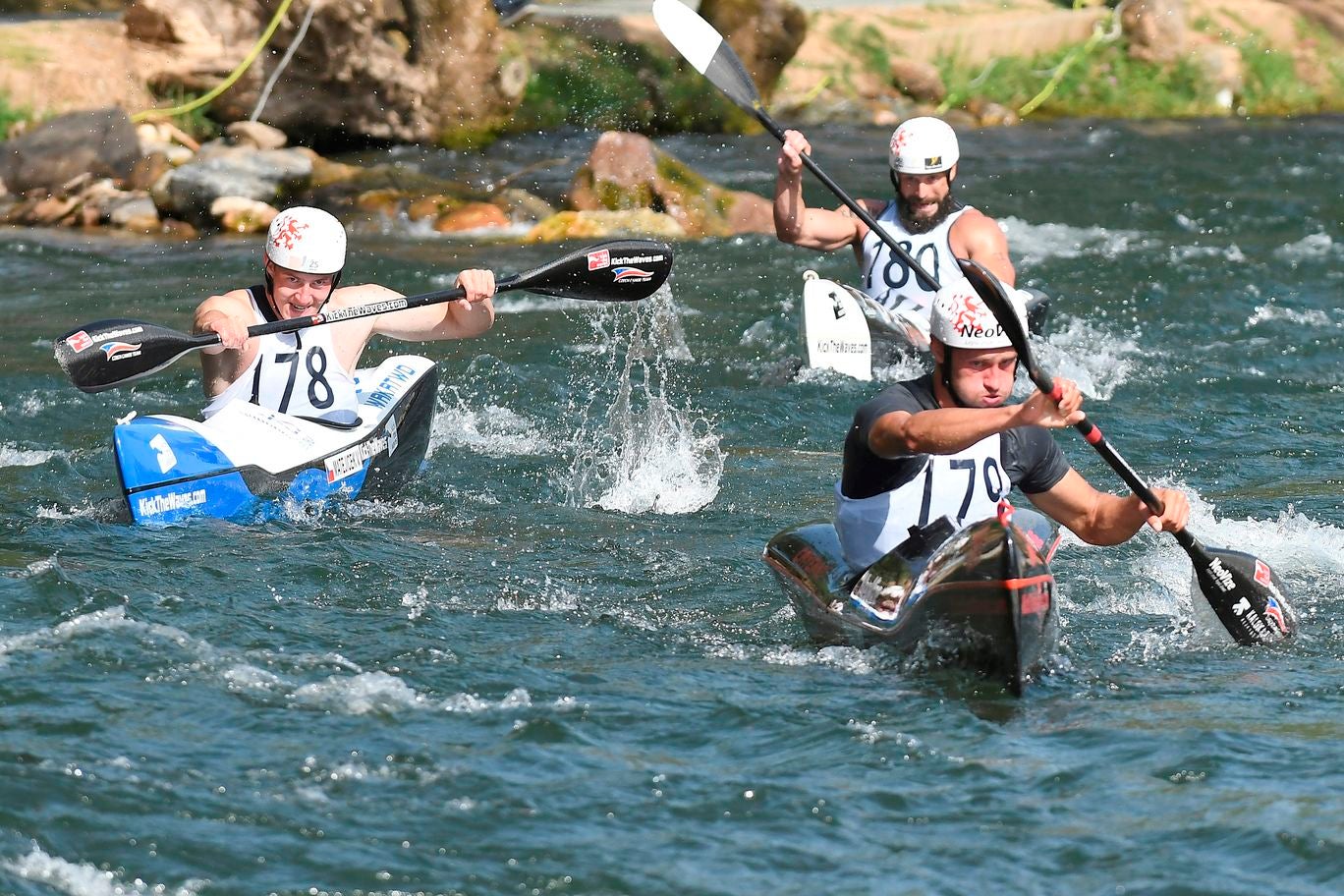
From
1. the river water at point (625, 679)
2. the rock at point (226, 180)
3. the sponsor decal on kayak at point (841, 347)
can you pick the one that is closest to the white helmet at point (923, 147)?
the sponsor decal on kayak at point (841, 347)

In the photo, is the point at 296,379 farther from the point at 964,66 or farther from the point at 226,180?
the point at 964,66

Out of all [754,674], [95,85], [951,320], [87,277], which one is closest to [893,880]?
[754,674]

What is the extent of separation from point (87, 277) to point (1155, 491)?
974 centimetres

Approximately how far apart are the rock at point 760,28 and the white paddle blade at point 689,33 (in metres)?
10.3

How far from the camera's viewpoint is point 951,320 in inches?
203

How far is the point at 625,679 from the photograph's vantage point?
5.50 meters

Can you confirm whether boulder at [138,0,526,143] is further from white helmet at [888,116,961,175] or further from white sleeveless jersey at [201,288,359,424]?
white sleeveless jersey at [201,288,359,424]

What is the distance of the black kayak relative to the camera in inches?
194

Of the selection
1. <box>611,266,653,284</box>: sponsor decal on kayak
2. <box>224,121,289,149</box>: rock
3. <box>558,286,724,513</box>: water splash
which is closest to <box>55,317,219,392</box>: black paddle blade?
<box>558,286,724,513</box>: water splash

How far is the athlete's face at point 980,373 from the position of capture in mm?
5180

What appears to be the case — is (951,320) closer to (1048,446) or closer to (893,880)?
(1048,446)

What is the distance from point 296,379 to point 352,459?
410mm

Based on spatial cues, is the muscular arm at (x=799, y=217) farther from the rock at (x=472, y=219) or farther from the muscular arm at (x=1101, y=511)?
the rock at (x=472, y=219)

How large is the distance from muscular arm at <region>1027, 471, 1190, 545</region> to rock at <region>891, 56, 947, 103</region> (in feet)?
53.8
